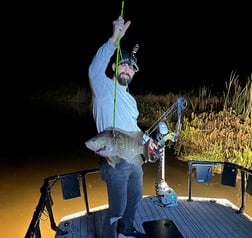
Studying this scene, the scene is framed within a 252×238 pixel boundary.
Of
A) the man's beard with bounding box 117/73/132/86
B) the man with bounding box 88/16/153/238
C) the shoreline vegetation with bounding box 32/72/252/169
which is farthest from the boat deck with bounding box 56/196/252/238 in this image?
the shoreline vegetation with bounding box 32/72/252/169

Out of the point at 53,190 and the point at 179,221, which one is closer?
the point at 179,221

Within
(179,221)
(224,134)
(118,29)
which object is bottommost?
(179,221)

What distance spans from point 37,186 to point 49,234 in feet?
7.15

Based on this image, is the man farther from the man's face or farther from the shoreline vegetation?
the shoreline vegetation

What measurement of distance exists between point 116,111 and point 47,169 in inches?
251

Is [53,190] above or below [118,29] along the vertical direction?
below

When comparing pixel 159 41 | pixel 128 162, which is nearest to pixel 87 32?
pixel 159 41

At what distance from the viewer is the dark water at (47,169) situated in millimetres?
5934

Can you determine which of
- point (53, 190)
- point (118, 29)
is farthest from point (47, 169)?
point (118, 29)

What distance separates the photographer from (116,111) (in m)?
2.36

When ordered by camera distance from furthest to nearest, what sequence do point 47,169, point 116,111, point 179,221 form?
point 47,169 → point 179,221 → point 116,111

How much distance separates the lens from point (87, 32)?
145 feet

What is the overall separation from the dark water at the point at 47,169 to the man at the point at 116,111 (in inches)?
59.7

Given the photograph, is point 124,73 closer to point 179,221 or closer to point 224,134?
point 179,221
